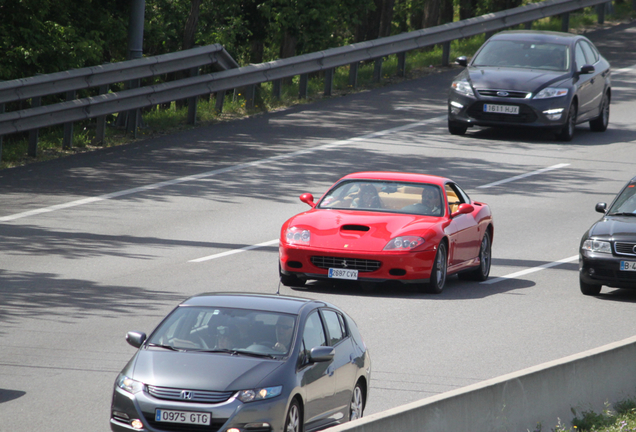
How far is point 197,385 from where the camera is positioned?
23.3 ft

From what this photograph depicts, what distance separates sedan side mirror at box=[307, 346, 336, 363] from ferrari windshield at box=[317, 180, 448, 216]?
617cm

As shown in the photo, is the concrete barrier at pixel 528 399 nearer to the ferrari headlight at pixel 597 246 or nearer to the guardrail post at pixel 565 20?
the ferrari headlight at pixel 597 246

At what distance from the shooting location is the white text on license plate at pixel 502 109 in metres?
22.3

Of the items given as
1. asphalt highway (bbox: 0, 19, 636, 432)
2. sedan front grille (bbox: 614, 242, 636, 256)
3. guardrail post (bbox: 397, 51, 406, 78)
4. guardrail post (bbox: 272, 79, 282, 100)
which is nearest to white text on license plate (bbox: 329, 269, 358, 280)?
asphalt highway (bbox: 0, 19, 636, 432)

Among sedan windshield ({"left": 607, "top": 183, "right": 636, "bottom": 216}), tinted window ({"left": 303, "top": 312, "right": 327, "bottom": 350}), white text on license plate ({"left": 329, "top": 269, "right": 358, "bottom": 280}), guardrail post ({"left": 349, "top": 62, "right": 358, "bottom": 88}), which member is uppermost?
guardrail post ({"left": 349, "top": 62, "right": 358, "bottom": 88})

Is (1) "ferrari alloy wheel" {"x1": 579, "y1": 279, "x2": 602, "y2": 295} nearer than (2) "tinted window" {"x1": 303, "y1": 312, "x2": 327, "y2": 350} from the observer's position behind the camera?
No

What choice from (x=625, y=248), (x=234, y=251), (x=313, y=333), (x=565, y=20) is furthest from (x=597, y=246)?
(x=565, y=20)

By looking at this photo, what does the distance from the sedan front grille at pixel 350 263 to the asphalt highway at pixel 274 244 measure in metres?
0.35

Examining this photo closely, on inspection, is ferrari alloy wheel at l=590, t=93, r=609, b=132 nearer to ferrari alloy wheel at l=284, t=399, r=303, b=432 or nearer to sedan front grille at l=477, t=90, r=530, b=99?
sedan front grille at l=477, t=90, r=530, b=99

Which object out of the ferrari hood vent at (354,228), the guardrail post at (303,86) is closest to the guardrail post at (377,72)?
the guardrail post at (303,86)

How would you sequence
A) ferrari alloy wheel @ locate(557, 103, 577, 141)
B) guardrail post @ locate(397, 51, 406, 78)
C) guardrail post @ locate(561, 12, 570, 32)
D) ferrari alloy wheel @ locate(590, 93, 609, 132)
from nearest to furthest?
ferrari alloy wheel @ locate(557, 103, 577, 141) < ferrari alloy wheel @ locate(590, 93, 609, 132) < guardrail post @ locate(397, 51, 406, 78) < guardrail post @ locate(561, 12, 570, 32)

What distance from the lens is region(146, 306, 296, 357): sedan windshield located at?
7.70 metres

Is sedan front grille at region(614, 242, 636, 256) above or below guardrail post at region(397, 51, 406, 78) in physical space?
below

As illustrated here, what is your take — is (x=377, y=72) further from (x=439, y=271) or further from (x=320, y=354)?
(x=320, y=354)
